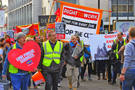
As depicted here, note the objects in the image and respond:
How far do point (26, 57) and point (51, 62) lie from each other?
0.81 metres

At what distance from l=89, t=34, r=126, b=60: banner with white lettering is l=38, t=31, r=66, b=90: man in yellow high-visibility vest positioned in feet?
14.5

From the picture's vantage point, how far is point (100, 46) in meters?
11.5

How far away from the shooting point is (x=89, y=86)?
10.4 meters

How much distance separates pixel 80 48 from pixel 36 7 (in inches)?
1669

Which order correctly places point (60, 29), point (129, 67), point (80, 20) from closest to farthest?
point (129, 67), point (60, 29), point (80, 20)

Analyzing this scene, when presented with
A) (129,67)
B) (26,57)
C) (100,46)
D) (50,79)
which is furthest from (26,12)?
(129,67)

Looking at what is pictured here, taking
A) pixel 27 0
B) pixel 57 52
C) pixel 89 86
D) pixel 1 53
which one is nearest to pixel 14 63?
pixel 57 52

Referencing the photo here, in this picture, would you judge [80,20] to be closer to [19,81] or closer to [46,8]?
[19,81]

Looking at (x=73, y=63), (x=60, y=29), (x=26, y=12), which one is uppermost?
(x=26, y=12)

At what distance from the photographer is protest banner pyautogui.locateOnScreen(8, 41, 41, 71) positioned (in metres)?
6.13

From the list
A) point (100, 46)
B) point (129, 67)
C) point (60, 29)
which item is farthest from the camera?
point (100, 46)

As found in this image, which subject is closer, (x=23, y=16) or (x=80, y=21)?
(x=80, y=21)

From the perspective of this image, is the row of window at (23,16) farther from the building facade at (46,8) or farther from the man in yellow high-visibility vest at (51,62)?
the man in yellow high-visibility vest at (51,62)

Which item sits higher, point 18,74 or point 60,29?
point 60,29
